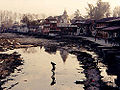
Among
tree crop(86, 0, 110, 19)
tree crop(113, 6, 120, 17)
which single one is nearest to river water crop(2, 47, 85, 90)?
tree crop(86, 0, 110, 19)

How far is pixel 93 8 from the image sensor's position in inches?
4611

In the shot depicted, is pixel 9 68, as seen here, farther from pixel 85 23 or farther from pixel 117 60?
pixel 85 23

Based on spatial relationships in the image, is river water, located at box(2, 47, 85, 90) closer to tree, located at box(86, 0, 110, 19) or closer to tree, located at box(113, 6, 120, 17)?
tree, located at box(86, 0, 110, 19)

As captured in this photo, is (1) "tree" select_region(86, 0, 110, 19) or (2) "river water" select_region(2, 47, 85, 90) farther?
(1) "tree" select_region(86, 0, 110, 19)

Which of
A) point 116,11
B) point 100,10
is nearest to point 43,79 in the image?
point 100,10

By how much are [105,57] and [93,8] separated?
3456 inches

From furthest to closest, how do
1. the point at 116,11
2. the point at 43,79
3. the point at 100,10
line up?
the point at 116,11 < the point at 100,10 < the point at 43,79

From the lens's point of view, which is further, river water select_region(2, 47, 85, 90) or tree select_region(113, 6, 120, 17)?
tree select_region(113, 6, 120, 17)

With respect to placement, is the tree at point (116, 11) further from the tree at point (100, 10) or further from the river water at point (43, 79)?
the river water at point (43, 79)

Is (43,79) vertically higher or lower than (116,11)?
lower

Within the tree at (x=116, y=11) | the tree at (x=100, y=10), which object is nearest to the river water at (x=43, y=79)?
the tree at (x=100, y=10)

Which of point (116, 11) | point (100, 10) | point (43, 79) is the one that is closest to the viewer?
point (43, 79)

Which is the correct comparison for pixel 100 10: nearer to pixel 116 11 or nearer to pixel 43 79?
pixel 116 11

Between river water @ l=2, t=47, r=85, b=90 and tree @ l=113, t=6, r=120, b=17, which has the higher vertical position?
tree @ l=113, t=6, r=120, b=17
